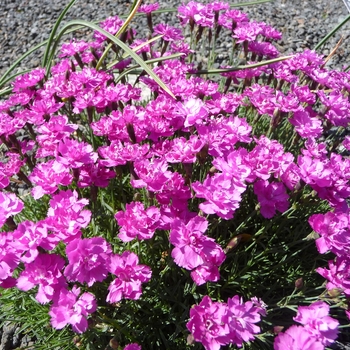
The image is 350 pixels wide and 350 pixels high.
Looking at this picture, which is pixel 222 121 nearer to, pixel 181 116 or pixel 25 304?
pixel 181 116

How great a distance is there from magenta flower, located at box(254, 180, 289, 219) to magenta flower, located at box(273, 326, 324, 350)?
0.45 metres

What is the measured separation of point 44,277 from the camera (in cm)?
132

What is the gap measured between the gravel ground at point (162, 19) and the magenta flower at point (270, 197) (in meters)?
2.94

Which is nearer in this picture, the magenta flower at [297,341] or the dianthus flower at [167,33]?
the magenta flower at [297,341]

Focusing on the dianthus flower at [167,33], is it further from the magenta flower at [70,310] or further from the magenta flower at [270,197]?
the magenta flower at [70,310]

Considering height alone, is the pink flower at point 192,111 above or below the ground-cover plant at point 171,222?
above

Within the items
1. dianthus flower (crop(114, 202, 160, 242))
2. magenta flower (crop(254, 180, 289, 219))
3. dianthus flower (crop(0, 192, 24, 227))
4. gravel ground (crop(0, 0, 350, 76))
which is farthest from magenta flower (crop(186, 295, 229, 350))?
gravel ground (crop(0, 0, 350, 76))

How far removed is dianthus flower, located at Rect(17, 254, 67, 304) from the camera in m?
1.32

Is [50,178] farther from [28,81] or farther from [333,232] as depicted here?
[333,232]

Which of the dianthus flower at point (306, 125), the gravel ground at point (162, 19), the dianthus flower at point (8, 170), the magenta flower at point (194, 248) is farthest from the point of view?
the gravel ground at point (162, 19)

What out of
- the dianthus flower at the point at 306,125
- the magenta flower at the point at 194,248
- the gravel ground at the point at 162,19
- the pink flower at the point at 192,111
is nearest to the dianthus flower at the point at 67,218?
the magenta flower at the point at 194,248

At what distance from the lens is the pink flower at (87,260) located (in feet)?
4.24

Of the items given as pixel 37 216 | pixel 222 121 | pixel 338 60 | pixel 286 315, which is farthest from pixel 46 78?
pixel 338 60

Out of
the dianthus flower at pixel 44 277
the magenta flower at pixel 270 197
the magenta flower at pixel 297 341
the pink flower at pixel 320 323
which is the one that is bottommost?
the pink flower at pixel 320 323
